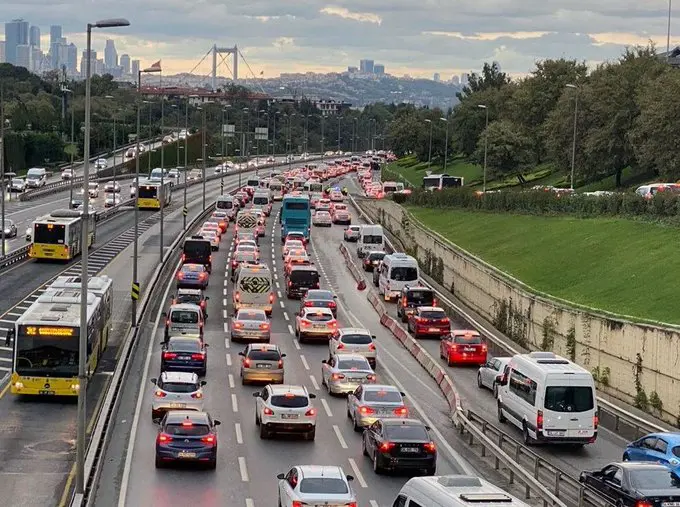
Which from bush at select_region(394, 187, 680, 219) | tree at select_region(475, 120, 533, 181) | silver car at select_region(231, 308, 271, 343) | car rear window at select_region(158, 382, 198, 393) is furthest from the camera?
tree at select_region(475, 120, 533, 181)

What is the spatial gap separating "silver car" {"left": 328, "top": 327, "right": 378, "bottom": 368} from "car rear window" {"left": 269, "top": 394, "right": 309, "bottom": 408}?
11.8m

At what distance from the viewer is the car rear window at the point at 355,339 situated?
47.2 m

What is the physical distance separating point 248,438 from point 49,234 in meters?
40.8

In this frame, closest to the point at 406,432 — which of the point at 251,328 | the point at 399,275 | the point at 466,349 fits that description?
the point at 466,349

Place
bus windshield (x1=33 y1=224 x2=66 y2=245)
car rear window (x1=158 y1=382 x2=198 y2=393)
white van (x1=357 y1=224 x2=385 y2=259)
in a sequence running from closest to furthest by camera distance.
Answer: car rear window (x1=158 y1=382 x2=198 y2=393), bus windshield (x1=33 y1=224 x2=66 y2=245), white van (x1=357 y1=224 x2=385 y2=259)

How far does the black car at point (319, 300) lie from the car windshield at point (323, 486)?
1247 inches

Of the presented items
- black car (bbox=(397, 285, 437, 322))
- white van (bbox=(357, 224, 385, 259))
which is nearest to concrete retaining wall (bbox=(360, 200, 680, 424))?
black car (bbox=(397, 285, 437, 322))

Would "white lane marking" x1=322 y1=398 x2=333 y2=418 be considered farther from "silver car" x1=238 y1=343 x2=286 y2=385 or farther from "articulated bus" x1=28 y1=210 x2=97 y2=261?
"articulated bus" x1=28 y1=210 x2=97 y2=261

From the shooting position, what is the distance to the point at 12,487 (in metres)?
29.0

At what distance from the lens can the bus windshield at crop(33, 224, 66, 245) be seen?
73000 mm

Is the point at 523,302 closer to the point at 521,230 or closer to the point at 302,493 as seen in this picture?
the point at 521,230

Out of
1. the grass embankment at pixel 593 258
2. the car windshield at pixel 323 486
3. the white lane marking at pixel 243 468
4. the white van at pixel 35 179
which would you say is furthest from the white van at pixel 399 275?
the white van at pixel 35 179

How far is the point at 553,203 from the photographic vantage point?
73.9 meters

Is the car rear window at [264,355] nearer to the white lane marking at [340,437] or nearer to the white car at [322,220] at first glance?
the white lane marking at [340,437]
